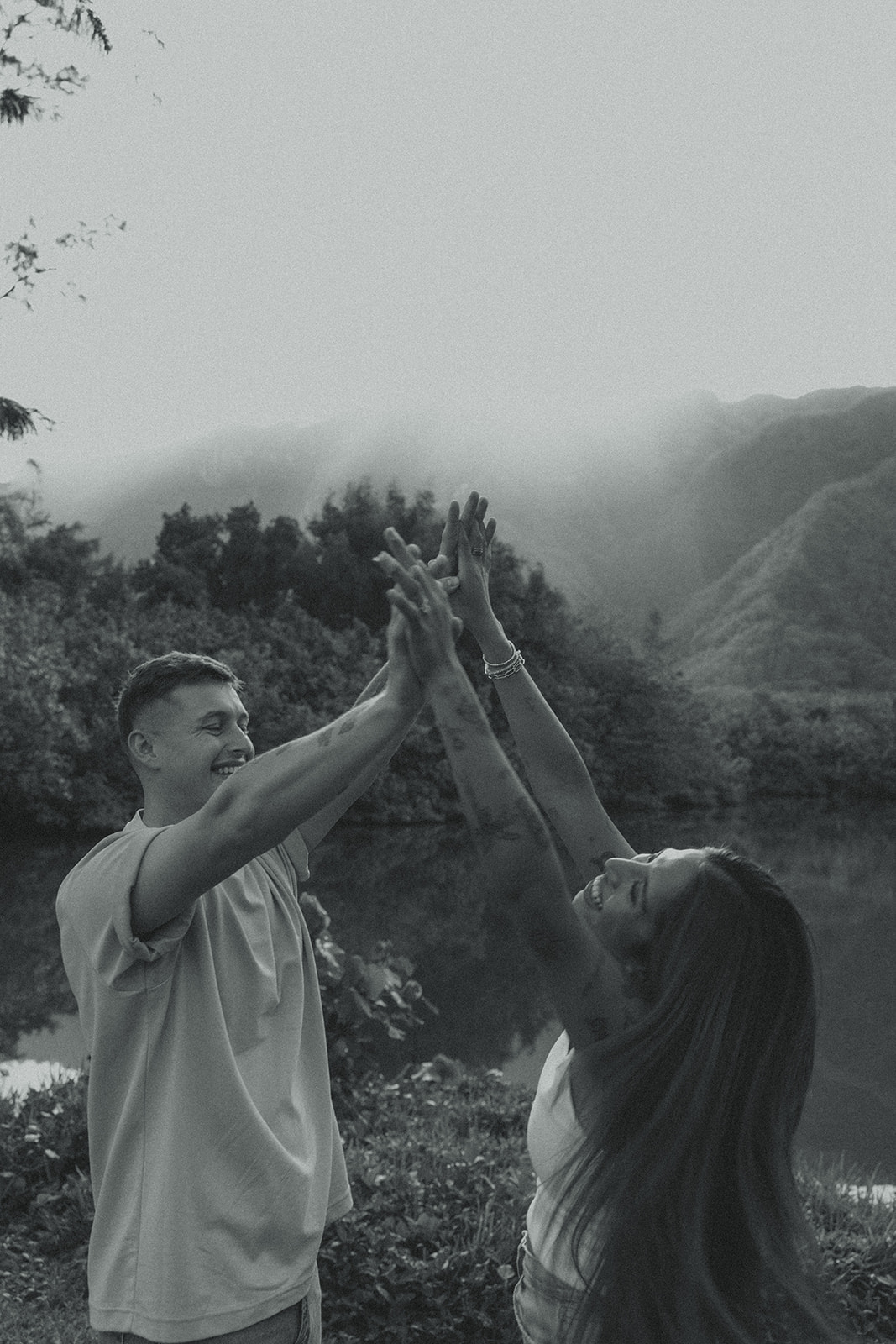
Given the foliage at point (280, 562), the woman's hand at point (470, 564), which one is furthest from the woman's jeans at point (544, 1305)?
the foliage at point (280, 562)

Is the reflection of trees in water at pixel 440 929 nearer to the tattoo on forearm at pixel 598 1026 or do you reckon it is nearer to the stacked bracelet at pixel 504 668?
the stacked bracelet at pixel 504 668

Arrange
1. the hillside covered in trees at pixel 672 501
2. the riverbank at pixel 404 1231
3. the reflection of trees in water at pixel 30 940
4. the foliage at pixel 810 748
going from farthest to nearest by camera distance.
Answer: the hillside covered in trees at pixel 672 501
the foliage at pixel 810 748
the reflection of trees in water at pixel 30 940
the riverbank at pixel 404 1231

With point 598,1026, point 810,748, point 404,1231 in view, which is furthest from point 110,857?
Answer: point 810,748

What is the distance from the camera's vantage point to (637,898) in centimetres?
180

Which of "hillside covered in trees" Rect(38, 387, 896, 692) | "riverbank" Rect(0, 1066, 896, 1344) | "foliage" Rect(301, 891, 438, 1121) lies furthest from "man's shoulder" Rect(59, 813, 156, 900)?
"hillside covered in trees" Rect(38, 387, 896, 692)

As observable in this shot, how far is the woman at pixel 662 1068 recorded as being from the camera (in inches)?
62.8

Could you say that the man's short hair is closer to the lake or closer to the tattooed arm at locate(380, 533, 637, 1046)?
the tattooed arm at locate(380, 533, 637, 1046)

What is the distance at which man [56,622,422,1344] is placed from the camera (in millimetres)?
1690

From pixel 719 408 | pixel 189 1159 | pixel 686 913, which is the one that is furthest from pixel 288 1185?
pixel 719 408

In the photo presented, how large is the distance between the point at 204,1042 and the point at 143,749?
1.73 ft

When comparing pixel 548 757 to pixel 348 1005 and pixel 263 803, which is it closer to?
pixel 263 803

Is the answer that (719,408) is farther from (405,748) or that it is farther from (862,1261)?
(862,1261)

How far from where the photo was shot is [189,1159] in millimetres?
1806

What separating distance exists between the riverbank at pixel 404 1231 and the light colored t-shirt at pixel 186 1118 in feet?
6.88
